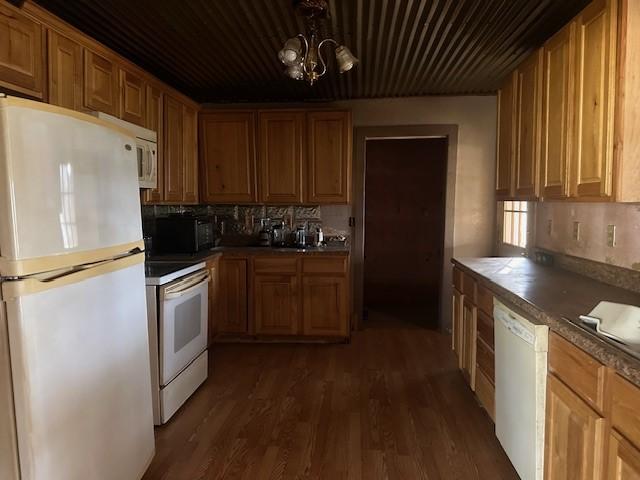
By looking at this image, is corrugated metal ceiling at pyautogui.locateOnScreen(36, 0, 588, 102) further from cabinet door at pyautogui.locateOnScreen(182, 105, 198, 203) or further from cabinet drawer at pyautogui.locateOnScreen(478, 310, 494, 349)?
cabinet drawer at pyautogui.locateOnScreen(478, 310, 494, 349)

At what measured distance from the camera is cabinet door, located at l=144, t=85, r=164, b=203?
10.6 feet

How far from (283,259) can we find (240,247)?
0.71 m

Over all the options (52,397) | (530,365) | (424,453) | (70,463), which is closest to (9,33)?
(52,397)

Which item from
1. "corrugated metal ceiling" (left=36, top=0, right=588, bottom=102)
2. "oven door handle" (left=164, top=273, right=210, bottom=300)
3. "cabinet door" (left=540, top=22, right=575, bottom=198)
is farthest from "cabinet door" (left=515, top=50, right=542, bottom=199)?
"oven door handle" (left=164, top=273, right=210, bottom=300)

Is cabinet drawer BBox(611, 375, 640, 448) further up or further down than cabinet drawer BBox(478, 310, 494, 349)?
further up

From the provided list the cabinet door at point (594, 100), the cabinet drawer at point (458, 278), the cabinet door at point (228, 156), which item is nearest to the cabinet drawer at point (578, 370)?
the cabinet door at point (594, 100)

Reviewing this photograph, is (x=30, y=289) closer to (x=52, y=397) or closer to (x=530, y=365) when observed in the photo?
(x=52, y=397)

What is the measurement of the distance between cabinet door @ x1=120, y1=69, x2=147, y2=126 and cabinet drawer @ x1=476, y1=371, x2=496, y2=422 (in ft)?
9.29

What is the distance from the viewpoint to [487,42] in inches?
117

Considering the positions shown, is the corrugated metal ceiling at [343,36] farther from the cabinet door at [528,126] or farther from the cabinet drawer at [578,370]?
the cabinet drawer at [578,370]

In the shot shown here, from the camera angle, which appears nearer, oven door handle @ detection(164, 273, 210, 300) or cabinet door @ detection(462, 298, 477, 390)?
oven door handle @ detection(164, 273, 210, 300)

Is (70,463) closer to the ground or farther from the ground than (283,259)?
closer to the ground

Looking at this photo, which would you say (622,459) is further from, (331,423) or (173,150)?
(173,150)

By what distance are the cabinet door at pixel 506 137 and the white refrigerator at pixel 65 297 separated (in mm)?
2447
